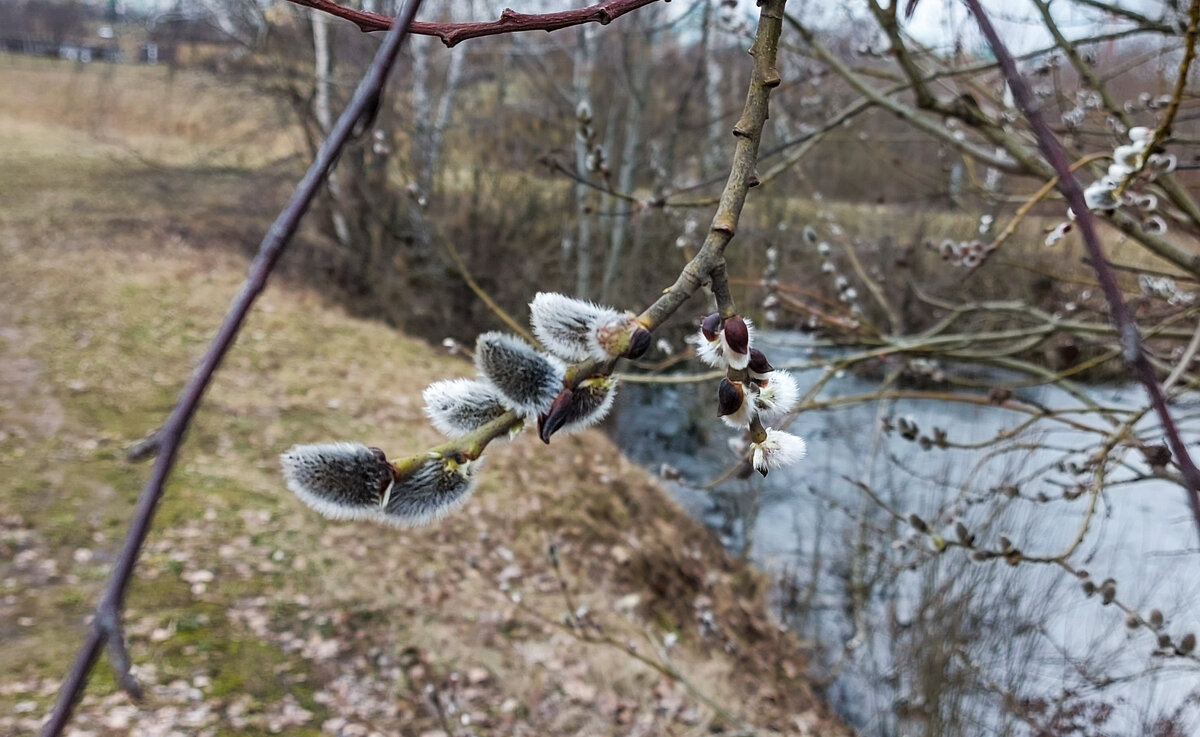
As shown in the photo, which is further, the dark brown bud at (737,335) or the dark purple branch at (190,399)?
the dark brown bud at (737,335)

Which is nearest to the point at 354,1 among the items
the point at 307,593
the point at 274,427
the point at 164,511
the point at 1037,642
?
the point at 274,427

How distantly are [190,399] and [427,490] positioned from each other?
0.25 meters

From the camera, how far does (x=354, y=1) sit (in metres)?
9.31

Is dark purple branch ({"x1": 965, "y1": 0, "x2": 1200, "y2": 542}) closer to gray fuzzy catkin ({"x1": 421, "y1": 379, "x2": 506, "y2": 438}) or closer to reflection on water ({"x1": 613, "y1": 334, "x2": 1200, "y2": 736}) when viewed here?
gray fuzzy catkin ({"x1": 421, "y1": 379, "x2": 506, "y2": 438})

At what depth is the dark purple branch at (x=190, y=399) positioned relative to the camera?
0.33 metres

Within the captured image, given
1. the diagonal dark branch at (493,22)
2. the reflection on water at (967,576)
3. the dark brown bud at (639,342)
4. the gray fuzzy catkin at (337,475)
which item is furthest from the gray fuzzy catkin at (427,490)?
the reflection on water at (967,576)

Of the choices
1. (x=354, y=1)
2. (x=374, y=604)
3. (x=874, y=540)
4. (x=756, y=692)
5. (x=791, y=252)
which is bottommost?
(x=756, y=692)

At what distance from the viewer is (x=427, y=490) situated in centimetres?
57

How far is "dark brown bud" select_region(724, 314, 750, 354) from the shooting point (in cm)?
50

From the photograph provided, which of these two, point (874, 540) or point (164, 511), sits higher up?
point (874, 540)

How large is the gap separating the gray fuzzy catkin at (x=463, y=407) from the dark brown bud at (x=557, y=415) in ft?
0.24

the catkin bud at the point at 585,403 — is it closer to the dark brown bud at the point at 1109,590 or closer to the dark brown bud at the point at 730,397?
the dark brown bud at the point at 730,397

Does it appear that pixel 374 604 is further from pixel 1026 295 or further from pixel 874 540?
pixel 1026 295

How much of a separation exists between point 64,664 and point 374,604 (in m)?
1.47
